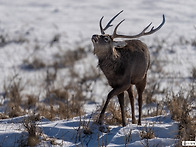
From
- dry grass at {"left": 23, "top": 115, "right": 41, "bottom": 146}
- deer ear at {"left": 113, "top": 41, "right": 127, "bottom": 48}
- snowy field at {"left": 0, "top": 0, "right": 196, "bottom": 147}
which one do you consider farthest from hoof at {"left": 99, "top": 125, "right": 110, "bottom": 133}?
deer ear at {"left": 113, "top": 41, "right": 127, "bottom": 48}

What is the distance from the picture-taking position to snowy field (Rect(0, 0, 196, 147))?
4.77m

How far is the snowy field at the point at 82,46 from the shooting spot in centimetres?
477

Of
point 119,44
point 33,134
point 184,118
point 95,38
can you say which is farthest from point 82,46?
point 33,134

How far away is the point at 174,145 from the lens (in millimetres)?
4258

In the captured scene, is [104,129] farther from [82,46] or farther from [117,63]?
[82,46]

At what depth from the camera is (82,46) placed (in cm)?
1551

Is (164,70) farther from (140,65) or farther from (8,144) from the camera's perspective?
(8,144)

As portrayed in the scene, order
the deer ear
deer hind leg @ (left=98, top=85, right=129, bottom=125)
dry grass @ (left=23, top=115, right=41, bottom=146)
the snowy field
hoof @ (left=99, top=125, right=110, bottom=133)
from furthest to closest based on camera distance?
the deer ear < deer hind leg @ (left=98, top=85, right=129, bottom=125) < hoof @ (left=99, top=125, right=110, bottom=133) < the snowy field < dry grass @ (left=23, top=115, right=41, bottom=146)

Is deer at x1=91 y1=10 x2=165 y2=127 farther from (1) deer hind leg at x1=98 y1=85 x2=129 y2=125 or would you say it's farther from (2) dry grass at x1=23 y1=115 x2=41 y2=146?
(2) dry grass at x1=23 y1=115 x2=41 y2=146

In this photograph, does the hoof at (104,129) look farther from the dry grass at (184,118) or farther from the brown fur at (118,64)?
the dry grass at (184,118)

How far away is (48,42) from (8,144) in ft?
38.7

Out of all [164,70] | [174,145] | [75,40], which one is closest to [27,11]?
[75,40]

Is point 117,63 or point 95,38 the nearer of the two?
point 95,38

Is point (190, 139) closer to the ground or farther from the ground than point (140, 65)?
closer to the ground
